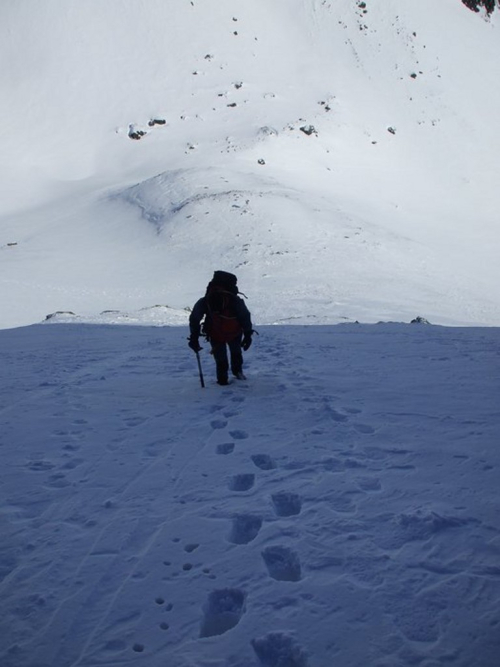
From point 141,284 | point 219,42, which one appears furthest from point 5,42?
point 141,284

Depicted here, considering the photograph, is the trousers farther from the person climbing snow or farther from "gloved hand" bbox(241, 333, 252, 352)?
"gloved hand" bbox(241, 333, 252, 352)

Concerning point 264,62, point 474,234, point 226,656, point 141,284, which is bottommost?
point 226,656

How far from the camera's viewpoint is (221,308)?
21.0 feet

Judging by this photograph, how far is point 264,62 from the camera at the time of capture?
5756cm

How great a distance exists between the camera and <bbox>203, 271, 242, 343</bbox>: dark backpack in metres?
6.33

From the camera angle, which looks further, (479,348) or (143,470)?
(479,348)

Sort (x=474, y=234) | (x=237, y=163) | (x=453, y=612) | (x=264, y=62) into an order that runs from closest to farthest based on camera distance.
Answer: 1. (x=453, y=612)
2. (x=474, y=234)
3. (x=237, y=163)
4. (x=264, y=62)

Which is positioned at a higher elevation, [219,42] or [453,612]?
[219,42]

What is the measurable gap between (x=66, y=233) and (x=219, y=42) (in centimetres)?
4139

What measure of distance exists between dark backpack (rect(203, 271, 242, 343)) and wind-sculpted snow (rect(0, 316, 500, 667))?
0.77 m

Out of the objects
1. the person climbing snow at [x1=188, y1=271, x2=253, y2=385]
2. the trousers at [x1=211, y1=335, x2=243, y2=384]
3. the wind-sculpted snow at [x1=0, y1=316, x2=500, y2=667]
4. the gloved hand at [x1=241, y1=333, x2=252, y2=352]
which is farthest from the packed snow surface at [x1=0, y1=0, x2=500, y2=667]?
the person climbing snow at [x1=188, y1=271, x2=253, y2=385]

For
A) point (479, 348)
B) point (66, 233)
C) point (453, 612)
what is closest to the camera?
point (453, 612)

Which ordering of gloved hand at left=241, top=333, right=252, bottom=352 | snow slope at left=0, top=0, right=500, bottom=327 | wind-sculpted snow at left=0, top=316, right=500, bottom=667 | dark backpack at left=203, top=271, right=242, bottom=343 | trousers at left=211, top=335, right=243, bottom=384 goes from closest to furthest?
wind-sculpted snow at left=0, top=316, right=500, bottom=667, dark backpack at left=203, top=271, right=242, bottom=343, gloved hand at left=241, top=333, right=252, bottom=352, trousers at left=211, top=335, right=243, bottom=384, snow slope at left=0, top=0, right=500, bottom=327

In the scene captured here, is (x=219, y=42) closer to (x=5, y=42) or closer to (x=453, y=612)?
(x=5, y=42)
